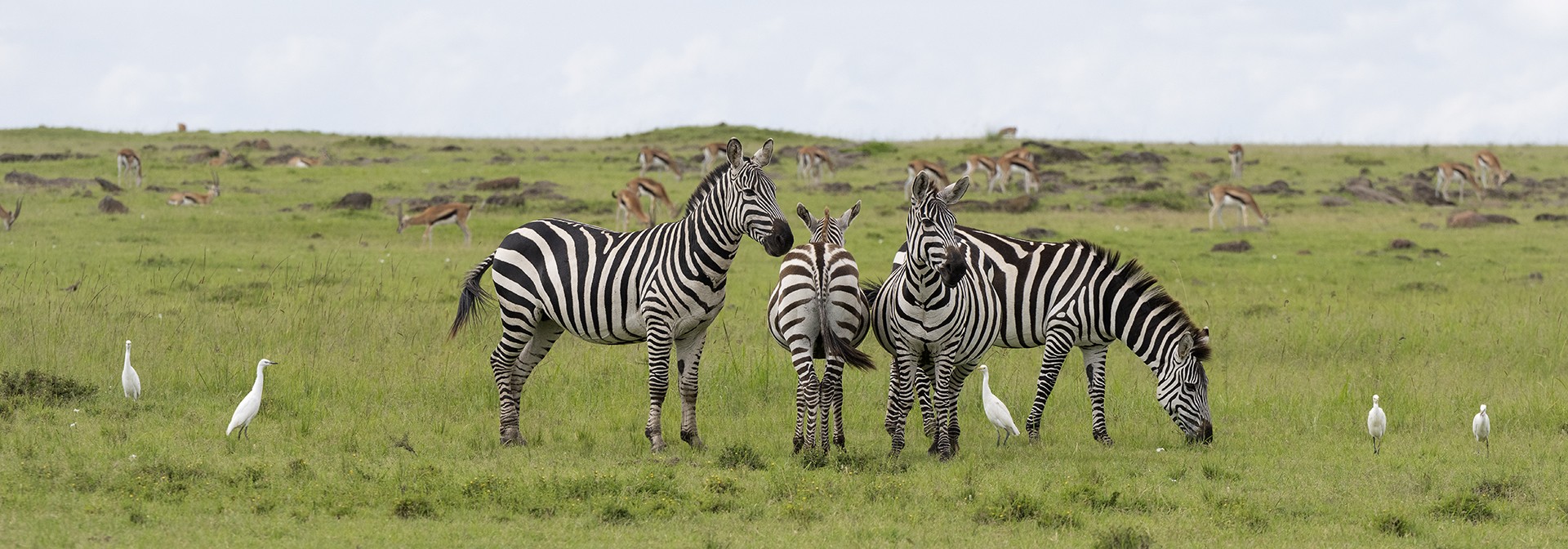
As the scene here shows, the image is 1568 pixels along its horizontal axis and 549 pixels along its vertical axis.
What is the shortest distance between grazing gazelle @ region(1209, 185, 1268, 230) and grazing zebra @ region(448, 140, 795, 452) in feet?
70.1

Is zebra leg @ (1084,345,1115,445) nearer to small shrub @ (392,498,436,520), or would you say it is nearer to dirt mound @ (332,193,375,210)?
small shrub @ (392,498,436,520)

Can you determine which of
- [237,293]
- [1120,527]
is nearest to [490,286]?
[237,293]

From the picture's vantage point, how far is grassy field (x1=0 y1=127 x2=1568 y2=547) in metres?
7.02

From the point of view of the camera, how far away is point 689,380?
9211 mm

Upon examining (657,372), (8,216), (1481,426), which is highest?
(8,216)

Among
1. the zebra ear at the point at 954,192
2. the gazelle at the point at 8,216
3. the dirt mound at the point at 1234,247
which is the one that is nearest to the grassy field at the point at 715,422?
the dirt mound at the point at 1234,247

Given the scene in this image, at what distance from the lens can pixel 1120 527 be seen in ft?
22.3

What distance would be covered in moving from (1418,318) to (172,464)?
1364 centimetres

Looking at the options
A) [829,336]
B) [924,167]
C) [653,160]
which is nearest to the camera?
[829,336]

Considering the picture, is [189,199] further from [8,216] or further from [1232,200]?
[1232,200]

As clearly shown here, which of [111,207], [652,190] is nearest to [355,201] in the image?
[111,207]

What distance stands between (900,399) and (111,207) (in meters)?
21.7

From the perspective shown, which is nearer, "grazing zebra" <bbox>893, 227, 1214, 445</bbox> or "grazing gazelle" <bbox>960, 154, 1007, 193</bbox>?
"grazing zebra" <bbox>893, 227, 1214, 445</bbox>

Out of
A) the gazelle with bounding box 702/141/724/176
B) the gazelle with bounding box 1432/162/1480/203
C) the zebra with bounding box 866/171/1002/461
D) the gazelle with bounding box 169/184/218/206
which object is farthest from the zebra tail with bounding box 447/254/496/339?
the gazelle with bounding box 1432/162/1480/203
